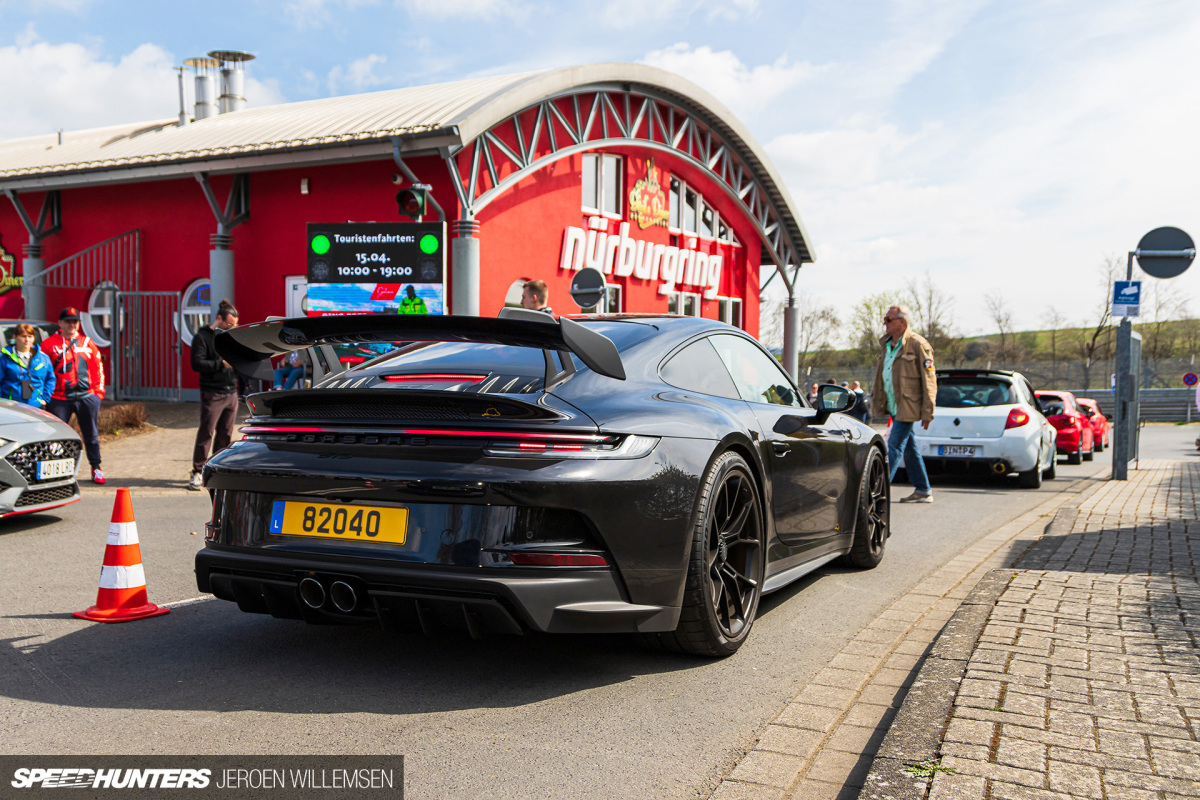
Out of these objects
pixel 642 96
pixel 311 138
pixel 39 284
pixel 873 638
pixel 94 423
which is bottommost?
pixel 873 638

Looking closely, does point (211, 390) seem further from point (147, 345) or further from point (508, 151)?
point (147, 345)

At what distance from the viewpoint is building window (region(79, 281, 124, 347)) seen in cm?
2058

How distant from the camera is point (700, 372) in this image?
4383mm

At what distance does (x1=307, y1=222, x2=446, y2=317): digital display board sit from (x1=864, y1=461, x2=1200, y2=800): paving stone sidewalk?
32.4 ft

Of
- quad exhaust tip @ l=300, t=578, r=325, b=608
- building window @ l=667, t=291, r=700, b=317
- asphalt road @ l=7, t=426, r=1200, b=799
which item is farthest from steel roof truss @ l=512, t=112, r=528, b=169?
quad exhaust tip @ l=300, t=578, r=325, b=608

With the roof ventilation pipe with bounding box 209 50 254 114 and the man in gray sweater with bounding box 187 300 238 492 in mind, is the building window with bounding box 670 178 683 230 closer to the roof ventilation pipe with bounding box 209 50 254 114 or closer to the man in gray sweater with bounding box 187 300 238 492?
the roof ventilation pipe with bounding box 209 50 254 114

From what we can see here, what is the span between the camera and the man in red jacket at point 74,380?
1008 cm

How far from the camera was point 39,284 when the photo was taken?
21062 millimetres

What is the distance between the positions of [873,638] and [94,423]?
8890 mm

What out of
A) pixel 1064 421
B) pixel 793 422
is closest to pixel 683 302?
pixel 1064 421

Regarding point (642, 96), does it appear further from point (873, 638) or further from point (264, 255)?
point (873, 638)

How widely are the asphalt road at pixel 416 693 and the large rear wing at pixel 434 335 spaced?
1.13 m

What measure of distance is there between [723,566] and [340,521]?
5.01 feet

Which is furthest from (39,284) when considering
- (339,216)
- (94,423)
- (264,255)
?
(94,423)
